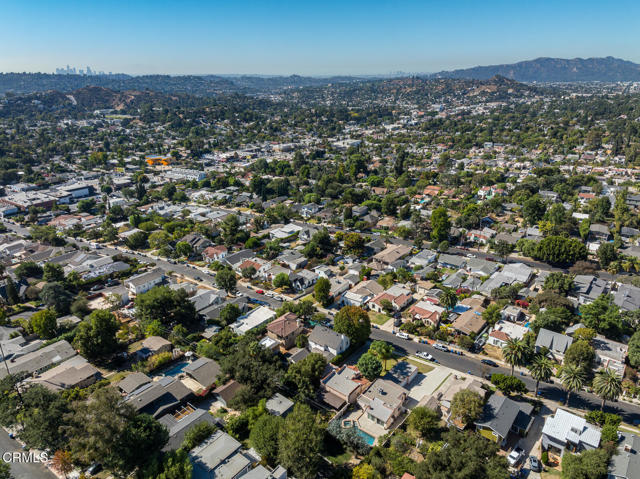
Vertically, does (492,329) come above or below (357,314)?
below

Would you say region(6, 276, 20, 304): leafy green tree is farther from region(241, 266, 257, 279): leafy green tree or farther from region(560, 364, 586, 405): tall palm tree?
region(560, 364, 586, 405): tall palm tree

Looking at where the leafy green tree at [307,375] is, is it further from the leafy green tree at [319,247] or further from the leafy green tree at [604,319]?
the leafy green tree at [604,319]

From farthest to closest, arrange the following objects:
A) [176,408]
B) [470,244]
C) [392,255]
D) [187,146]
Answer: [187,146], [470,244], [392,255], [176,408]

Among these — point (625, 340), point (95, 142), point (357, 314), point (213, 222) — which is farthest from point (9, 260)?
point (95, 142)

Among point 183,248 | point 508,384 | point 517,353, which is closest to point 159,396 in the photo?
point 508,384

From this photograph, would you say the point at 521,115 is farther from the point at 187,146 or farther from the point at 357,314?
the point at 357,314
